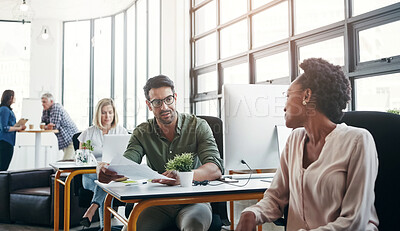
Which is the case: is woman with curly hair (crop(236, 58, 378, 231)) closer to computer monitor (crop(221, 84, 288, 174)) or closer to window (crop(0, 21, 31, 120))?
computer monitor (crop(221, 84, 288, 174))

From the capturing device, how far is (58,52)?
854 cm

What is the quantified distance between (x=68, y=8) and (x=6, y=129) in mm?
3146

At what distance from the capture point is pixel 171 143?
7.33 feet

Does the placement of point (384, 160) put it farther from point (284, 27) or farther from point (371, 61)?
point (284, 27)

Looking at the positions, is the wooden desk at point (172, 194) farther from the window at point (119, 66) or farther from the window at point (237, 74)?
the window at point (119, 66)

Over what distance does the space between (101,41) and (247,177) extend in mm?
6692

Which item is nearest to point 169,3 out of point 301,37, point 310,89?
point 301,37

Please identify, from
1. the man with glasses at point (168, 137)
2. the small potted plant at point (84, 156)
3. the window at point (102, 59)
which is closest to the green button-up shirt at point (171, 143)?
the man with glasses at point (168, 137)

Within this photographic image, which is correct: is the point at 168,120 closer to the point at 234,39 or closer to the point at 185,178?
the point at 185,178

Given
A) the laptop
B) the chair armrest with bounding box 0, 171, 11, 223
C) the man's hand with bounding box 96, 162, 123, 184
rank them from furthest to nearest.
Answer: the chair armrest with bounding box 0, 171, 11, 223
the laptop
the man's hand with bounding box 96, 162, 123, 184

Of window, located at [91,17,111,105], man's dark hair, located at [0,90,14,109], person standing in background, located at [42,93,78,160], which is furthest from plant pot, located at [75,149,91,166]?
window, located at [91,17,111,105]

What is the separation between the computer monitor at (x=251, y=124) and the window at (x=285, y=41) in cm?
105

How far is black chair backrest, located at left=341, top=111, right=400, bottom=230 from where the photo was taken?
125cm

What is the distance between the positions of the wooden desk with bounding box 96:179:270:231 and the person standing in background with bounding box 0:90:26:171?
15.2 ft
